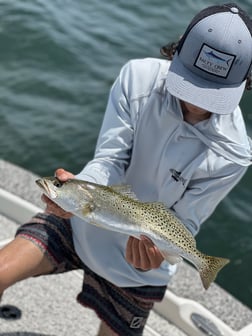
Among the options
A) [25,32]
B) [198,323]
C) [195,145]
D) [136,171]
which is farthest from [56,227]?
[25,32]

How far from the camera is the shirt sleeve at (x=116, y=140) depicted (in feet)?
8.46

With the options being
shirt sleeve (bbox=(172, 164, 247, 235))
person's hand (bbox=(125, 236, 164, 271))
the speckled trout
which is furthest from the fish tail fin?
shirt sleeve (bbox=(172, 164, 247, 235))

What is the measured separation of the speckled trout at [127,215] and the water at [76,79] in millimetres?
2535

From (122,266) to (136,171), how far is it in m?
0.38

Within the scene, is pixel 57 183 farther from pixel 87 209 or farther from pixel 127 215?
pixel 127 215

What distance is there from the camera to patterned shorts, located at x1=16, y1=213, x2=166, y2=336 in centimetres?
264

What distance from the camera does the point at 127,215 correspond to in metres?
2.25

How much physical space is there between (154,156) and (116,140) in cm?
16

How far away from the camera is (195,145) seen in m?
2.62

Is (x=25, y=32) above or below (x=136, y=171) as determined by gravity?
below

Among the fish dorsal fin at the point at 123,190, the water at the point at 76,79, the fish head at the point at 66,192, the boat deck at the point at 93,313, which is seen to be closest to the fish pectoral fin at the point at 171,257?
the fish dorsal fin at the point at 123,190

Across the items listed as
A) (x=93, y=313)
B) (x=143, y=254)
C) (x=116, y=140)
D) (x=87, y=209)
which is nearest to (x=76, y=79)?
(x=93, y=313)

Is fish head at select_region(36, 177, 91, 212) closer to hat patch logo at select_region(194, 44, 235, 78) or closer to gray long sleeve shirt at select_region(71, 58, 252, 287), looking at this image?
gray long sleeve shirt at select_region(71, 58, 252, 287)

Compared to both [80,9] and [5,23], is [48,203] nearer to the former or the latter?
[5,23]
